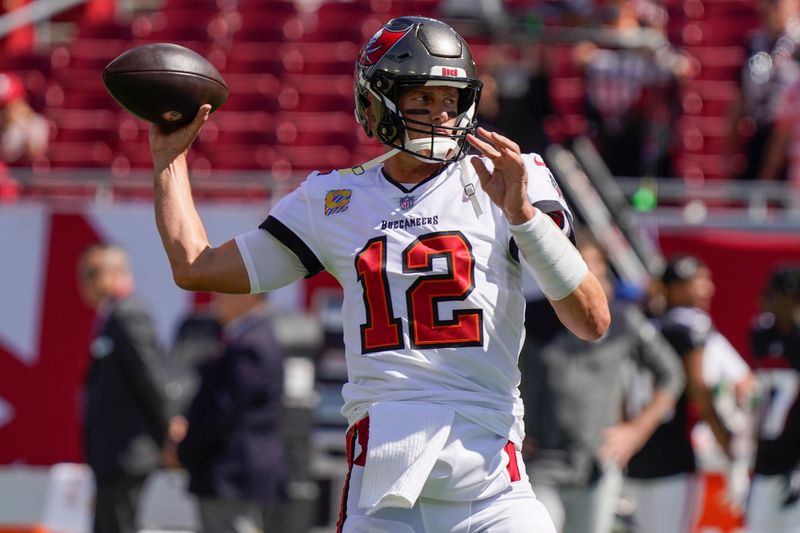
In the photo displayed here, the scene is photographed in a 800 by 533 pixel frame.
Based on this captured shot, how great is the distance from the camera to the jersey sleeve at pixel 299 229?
365 centimetres

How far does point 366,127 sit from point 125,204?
5069 mm

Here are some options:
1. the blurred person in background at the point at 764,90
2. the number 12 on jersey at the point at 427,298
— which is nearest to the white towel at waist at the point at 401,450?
the number 12 on jersey at the point at 427,298

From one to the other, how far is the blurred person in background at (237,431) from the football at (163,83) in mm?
3110

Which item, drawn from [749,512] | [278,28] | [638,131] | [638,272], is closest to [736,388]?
[749,512]

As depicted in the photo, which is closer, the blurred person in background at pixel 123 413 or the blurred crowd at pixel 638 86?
the blurred person in background at pixel 123 413

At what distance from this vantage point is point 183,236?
361 cm

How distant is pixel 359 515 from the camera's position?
11.1 ft

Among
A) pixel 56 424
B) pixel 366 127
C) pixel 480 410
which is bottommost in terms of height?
pixel 56 424

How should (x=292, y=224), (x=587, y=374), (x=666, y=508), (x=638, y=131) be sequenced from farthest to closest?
(x=638, y=131) → (x=666, y=508) → (x=587, y=374) → (x=292, y=224)

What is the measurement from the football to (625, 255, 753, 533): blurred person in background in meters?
3.79

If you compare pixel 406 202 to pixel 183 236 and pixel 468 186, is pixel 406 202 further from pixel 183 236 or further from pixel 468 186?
pixel 183 236

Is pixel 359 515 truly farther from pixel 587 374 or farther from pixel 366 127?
pixel 587 374

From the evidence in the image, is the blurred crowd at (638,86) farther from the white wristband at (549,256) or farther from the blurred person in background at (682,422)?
the white wristband at (549,256)

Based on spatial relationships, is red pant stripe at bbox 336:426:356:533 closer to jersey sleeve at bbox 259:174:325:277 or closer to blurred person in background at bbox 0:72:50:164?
jersey sleeve at bbox 259:174:325:277
